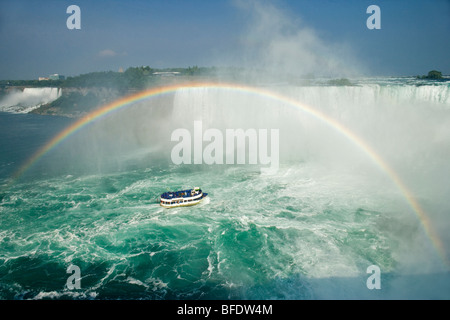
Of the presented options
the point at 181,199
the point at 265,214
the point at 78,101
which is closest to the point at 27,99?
the point at 78,101

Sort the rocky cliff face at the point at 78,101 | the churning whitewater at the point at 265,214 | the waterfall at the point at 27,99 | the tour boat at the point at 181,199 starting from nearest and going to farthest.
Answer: the churning whitewater at the point at 265,214 → the tour boat at the point at 181,199 → the rocky cliff face at the point at 78,101 → the waterfall at the point at 27,99

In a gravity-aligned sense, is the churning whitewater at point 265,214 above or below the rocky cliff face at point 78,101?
below

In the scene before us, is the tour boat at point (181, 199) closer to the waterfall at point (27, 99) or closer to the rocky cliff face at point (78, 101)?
the rocky cliff face at point (78, 101)

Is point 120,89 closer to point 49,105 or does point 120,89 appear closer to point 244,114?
point 49,105

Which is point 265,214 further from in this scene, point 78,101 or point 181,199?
point 78,101

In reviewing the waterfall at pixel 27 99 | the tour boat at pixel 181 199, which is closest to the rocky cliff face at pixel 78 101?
the waterfall at pixel 27 99
